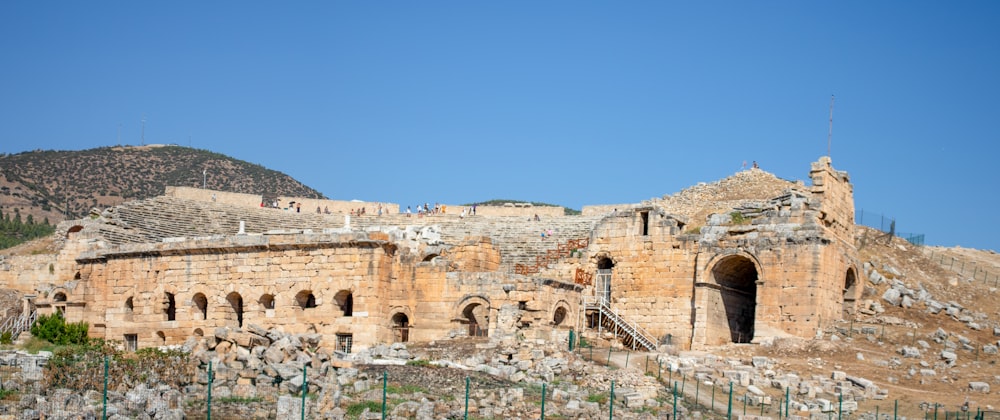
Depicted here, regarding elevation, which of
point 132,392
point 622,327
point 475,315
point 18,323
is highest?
point 475,315

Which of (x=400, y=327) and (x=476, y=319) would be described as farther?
(x=476, y=319)

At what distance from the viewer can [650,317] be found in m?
37.9

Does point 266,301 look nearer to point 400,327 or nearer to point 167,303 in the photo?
point 167,303

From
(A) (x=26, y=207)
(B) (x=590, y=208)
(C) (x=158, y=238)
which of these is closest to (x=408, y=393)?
(C) (x=158, y=238)

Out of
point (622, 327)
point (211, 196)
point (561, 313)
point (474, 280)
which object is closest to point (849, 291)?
point (622, 327)

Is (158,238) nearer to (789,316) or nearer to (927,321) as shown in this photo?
(789,316)

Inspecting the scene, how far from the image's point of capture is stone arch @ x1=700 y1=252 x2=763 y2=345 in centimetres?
3681

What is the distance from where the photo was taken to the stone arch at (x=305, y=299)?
35.9 metres

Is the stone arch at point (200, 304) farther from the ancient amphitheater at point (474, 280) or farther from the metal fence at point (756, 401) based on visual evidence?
the metal fence at point (756, 401)

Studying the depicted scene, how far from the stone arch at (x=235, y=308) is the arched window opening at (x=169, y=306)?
7.02ft

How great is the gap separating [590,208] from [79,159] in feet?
163

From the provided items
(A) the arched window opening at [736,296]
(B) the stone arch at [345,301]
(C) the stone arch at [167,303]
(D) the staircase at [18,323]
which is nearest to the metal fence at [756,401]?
(A) the arched window opening at [736,296]

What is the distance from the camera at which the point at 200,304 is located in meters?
38.1

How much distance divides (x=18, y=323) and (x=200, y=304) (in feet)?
23.3
